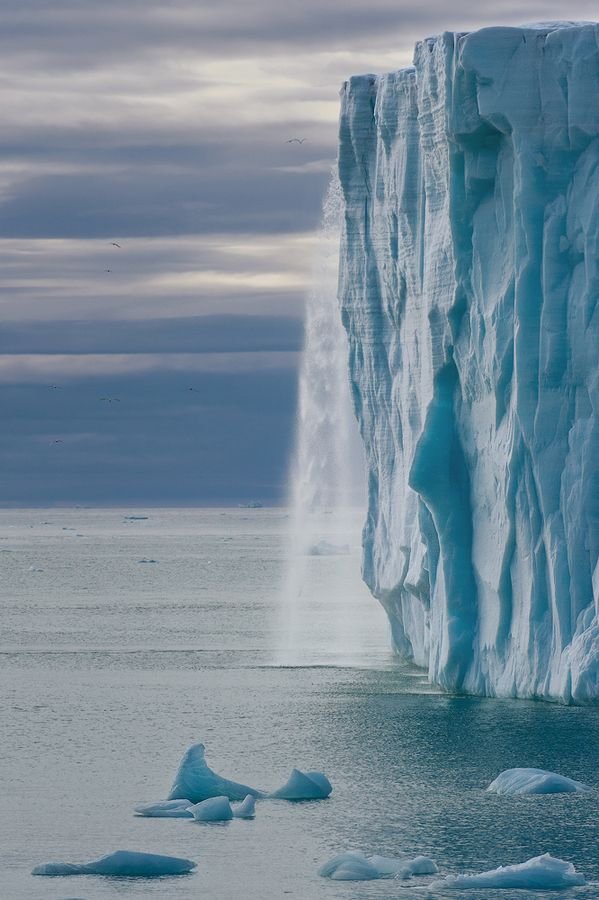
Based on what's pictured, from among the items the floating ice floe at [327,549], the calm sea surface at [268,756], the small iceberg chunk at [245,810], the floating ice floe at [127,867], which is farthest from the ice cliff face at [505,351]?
the floating ice floe at [327,549]

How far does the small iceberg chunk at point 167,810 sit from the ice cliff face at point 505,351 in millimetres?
6240

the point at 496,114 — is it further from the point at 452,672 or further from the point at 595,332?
the point at 452,672

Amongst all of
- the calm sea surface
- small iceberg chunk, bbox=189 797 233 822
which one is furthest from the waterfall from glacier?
small iceberg chunk, bbox=189 797 233 822

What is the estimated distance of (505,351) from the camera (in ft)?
83.5

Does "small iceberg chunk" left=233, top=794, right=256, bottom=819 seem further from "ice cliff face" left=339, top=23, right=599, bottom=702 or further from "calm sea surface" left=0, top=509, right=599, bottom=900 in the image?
"ice cliff face" left=339, top=23, right=599, bottom=702

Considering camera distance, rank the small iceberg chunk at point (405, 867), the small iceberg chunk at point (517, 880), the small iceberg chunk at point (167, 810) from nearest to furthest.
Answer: the small iceberg chunk at point (517, 880)
the small iceberg chunk at point (405, 867)
the small iceberg chunk at point (167, 810)

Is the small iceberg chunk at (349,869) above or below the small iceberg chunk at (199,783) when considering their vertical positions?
below

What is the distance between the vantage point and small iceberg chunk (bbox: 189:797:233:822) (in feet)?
62.0

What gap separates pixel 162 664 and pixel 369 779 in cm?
1450

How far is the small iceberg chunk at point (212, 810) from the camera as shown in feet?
62.0

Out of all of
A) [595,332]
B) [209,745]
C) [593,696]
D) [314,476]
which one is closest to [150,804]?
[209,745]

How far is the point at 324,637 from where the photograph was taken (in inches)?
1575

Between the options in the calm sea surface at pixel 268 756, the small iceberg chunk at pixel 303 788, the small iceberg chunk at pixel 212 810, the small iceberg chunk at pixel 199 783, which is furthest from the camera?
the small iceberg chunk at pixel 303 788

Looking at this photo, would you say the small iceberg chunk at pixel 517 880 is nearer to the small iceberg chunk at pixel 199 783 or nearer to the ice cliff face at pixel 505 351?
the small iceberg chunk at pixel 199 783
